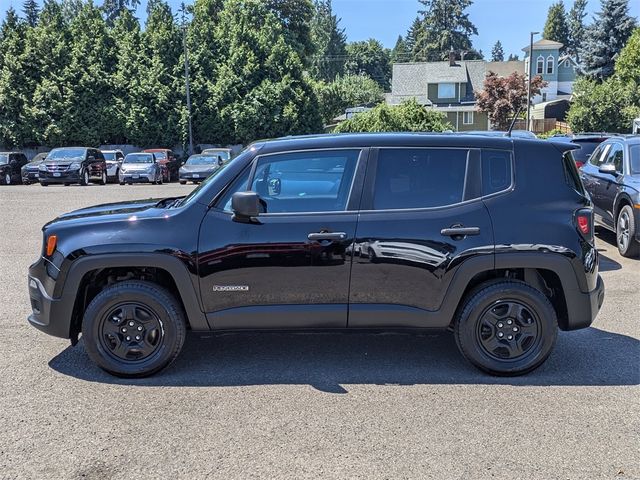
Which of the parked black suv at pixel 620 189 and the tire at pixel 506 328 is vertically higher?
the parked black suv at pixel 620 189

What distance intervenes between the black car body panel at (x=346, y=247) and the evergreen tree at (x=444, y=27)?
98.7 m

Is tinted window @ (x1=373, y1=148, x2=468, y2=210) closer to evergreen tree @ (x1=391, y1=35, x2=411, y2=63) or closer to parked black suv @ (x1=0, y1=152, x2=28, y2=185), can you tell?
parked black suv @ (x1=0, y1=152, x2=28, y2=185)

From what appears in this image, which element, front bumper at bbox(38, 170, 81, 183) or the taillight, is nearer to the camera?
the taillight

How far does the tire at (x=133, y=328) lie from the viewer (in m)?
4.50

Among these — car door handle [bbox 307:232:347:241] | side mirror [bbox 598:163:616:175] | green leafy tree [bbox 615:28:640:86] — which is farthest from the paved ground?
green leafy tree [bbox 615:28:640:86]

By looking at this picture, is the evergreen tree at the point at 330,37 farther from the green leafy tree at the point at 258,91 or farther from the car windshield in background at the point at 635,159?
the car windshield in background at the point at 635,159

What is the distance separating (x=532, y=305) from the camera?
4.55 metres

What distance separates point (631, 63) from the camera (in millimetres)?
38094

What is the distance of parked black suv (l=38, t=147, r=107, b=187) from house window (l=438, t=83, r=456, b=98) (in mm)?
41488

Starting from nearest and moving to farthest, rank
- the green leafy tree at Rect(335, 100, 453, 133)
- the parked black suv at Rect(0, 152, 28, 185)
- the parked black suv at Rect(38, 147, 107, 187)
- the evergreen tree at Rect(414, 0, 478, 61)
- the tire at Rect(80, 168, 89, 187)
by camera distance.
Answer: the parked black suv at Rect(38, 147, 107, 187) < the tire at Rect(80, 168, 89, 187) < the parked black suv at Rect(0, 152, 28, 185) < the green leafy tree at Rect(335, 100, 453, 133) < the evergreen tree at Rect(414, 0, 478, 61)

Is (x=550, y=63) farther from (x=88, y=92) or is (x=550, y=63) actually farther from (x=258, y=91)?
(x=88, y=92)

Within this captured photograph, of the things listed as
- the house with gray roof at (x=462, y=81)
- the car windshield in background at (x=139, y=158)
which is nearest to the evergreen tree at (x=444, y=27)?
the house with gray roof at (x=462, y=81)

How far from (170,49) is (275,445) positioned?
37.0 metres

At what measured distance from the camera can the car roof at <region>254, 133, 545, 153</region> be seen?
4680 millimetres
